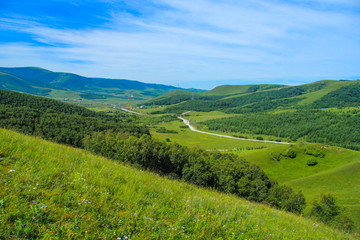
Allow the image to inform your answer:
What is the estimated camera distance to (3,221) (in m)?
4.04

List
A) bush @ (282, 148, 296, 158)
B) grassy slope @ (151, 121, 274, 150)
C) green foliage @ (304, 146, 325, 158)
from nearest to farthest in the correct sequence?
green foliage @ (304, 146, 325, 158) < bush @ (282, 148, 296, 158) < grassy slope @ (151, 121, 274, 150)

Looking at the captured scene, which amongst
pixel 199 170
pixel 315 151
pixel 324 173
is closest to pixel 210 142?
pixel 315 151

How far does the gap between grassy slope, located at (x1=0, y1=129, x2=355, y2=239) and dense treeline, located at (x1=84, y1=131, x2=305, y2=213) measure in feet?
124

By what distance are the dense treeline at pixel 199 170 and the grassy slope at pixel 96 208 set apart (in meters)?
37.8

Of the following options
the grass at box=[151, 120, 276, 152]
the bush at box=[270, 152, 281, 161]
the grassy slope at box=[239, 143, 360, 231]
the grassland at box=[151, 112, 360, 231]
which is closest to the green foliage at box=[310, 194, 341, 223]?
the grassy slope at box=[239, 143, 360, 231]

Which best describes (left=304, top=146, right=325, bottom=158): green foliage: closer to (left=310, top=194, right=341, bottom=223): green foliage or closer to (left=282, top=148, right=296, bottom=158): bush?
(left=282, top=148, right=296, bottom=158): bush

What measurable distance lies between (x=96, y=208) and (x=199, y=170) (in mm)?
43582

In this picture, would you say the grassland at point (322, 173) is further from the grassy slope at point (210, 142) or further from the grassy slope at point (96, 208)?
the grassy slope at point (96, 208)

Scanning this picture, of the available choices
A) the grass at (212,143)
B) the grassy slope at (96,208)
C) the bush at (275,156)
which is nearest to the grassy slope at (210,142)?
the grass at (212,143)

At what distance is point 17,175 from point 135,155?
40849mm

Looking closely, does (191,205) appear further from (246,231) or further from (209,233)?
(246,231)

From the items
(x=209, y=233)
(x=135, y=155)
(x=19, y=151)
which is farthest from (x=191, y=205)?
(x=135, y=155)

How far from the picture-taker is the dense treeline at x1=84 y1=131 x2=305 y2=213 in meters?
45.3

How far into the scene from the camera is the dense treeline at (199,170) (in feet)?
149
